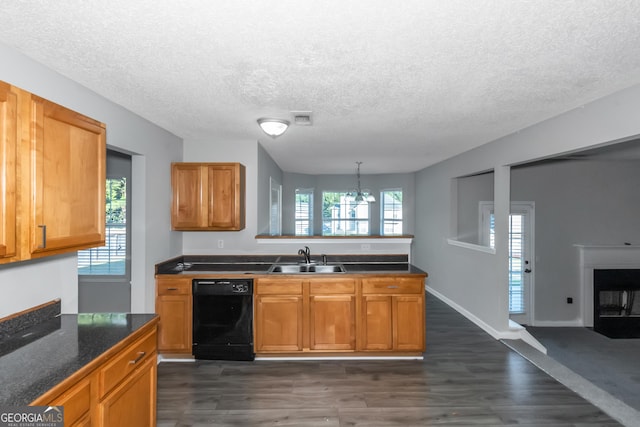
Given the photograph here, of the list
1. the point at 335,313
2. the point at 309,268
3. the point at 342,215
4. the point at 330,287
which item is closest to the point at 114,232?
the point at 309,268

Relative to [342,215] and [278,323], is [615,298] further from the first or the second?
[278,323]

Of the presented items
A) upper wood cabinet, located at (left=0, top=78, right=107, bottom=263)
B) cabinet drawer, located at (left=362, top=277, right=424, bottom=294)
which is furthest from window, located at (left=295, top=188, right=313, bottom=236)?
upper wood cabinet, located at (left=0, top=78, right=107, bottom=263)

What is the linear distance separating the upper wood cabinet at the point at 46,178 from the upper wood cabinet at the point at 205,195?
5.62ft

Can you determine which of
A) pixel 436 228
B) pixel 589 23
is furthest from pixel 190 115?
pixel 436 228

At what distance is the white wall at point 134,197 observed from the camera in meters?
1.94

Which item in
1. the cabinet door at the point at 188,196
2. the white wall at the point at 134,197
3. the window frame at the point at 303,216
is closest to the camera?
the white wall at the point at 134,197

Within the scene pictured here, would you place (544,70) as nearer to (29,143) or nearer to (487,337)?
(29,143)

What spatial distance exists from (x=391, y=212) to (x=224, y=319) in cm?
539

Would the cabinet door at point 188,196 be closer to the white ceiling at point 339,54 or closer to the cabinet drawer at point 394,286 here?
the white ceiling at point 339,54

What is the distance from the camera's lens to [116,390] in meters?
1.68

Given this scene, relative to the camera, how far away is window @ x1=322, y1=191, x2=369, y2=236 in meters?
8.15

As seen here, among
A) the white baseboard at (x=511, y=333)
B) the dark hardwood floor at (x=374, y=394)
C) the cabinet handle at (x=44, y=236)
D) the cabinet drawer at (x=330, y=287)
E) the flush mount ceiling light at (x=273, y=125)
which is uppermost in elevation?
the flush mount ceiling light at (x=273, y=125)

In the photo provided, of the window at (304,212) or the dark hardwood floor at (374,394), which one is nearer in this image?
the dark hardwood floor at (374,394)

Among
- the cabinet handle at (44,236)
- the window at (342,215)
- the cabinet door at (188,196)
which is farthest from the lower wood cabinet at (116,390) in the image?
the window at (342,215)
